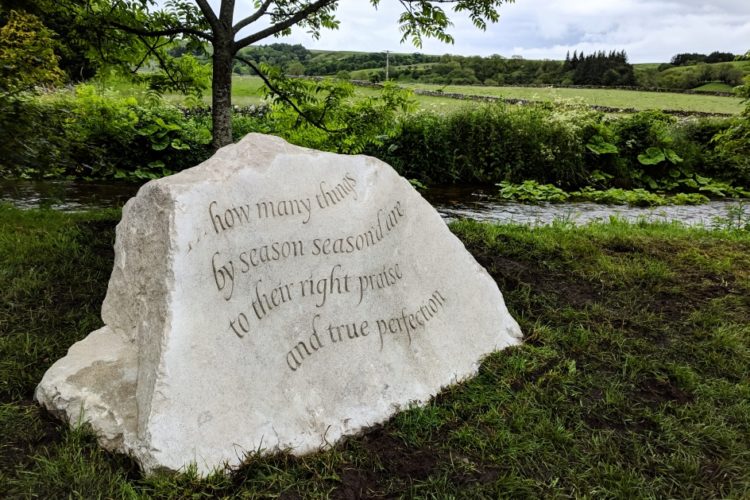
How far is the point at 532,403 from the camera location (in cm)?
322

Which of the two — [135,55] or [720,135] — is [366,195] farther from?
[720,135]

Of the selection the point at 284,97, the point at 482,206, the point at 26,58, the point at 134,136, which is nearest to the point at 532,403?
the point at 284,97

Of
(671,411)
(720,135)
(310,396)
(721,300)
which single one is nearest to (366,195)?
(310,396)

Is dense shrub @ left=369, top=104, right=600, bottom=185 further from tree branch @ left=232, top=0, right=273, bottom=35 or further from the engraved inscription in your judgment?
the engraved inscription

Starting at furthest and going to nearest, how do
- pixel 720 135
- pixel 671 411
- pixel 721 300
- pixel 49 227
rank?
1. pixel 720 135
2. pixel 49 227
3. pixel 721 300
4. pixel 671 411

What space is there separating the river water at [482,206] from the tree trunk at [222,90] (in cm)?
399

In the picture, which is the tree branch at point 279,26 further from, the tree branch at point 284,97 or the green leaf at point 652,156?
the green leaf at point 652,156

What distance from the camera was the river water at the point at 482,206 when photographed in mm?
8627

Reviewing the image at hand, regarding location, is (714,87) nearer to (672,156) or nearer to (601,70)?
(601,70)

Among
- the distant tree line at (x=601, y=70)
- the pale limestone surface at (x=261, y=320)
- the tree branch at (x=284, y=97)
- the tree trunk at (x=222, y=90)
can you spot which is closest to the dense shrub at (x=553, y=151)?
the tree branch at (x=284, y=97)

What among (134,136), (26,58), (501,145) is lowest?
(134,136)

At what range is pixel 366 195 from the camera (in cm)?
365

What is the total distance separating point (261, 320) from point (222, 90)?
3.03 meters

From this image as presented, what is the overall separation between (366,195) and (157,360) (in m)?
1.71
